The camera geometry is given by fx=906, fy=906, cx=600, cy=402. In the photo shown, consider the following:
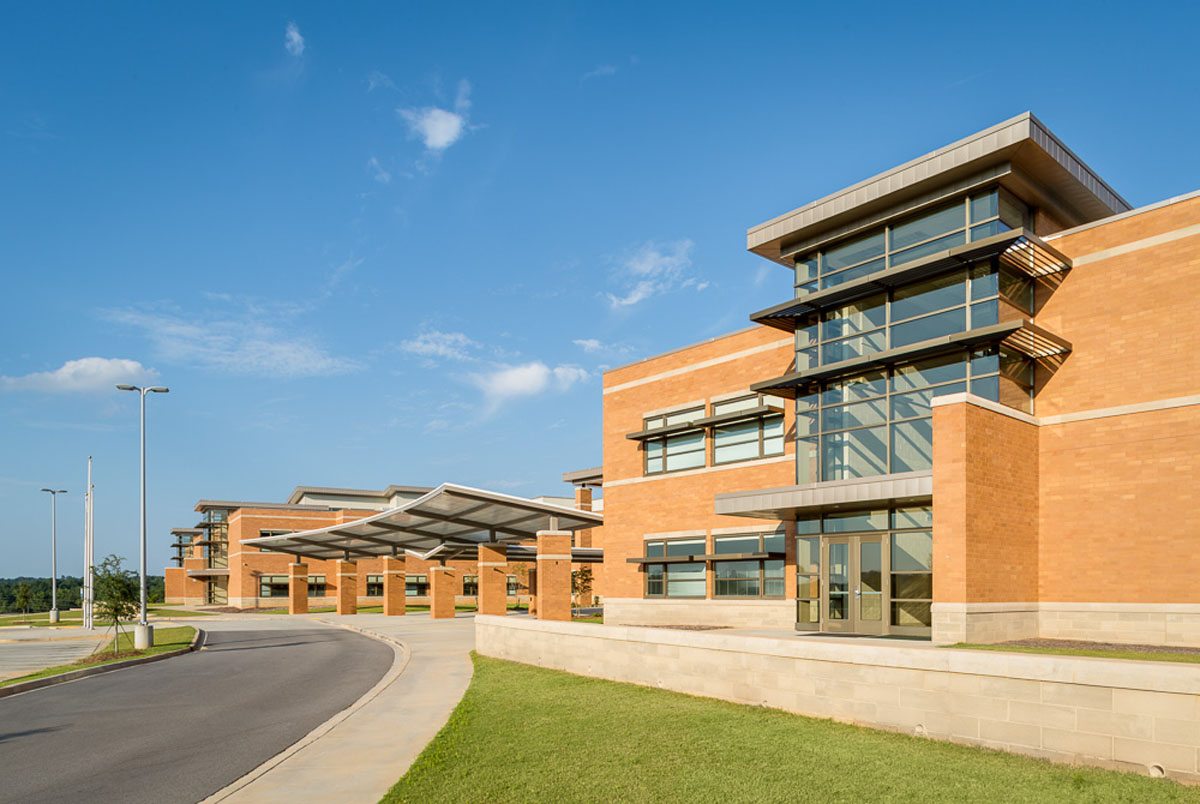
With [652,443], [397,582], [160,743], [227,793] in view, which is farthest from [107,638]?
[227,793]

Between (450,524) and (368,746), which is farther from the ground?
(450,524)

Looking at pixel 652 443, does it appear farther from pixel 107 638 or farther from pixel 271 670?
pixel 107 638

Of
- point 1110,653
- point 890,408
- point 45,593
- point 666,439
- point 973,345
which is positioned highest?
point 973,345

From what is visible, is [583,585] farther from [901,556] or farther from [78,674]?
[901,556]

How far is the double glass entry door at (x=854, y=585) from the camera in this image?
2180cm

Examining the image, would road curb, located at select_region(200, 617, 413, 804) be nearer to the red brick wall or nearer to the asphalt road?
the asphalt road

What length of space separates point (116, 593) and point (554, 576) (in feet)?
50.7

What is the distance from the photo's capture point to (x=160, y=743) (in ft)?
43.6

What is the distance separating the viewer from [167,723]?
15.2m

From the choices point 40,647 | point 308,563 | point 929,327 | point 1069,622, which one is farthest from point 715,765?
point 308,563

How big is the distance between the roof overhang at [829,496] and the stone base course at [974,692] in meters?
7.04

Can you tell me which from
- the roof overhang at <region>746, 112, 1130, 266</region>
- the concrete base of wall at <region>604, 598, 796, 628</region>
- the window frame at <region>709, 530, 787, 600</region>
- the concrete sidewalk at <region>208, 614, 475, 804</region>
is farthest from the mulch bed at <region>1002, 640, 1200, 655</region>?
the concrete sidewalk at <region>208, 614, 475, 804</region>

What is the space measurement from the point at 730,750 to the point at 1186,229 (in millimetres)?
15623

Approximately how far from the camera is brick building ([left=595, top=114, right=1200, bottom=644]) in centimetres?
1862
